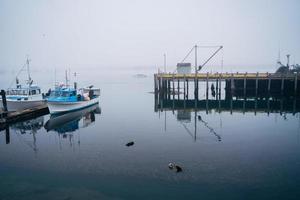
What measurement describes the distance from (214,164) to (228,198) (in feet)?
17.2

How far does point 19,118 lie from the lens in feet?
115

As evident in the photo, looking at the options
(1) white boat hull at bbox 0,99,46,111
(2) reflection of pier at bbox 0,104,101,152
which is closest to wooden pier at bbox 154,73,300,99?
(2) reflection of pier at bbox 0,104,101,152

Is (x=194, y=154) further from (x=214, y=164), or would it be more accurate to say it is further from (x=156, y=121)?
(x=156, y=121)

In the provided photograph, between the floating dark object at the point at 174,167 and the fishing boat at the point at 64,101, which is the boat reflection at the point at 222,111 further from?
the fishing boat at the point at 64,101

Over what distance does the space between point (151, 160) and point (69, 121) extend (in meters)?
21.3

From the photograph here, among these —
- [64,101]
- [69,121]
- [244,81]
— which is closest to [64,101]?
[64,101]

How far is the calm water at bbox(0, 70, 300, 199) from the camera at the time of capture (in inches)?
605

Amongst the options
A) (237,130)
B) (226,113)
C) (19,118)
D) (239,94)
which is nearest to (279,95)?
(239,94)

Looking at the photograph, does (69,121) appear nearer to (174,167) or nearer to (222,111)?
(174,167)

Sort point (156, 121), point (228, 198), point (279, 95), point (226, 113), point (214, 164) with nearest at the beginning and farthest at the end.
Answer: point (228, 198) < point (214, 164) < point (156, 121) < point (226, 113) < point (279, 95)

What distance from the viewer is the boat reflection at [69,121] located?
32719 mm

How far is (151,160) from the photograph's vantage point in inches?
806

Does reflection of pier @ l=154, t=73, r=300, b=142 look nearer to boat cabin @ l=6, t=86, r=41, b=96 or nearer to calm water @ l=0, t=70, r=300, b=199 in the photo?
calm water @ l=0, t=70, r=300, b=199

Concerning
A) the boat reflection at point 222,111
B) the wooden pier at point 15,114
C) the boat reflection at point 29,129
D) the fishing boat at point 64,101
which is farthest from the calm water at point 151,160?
the fishing boat at point 64,101
